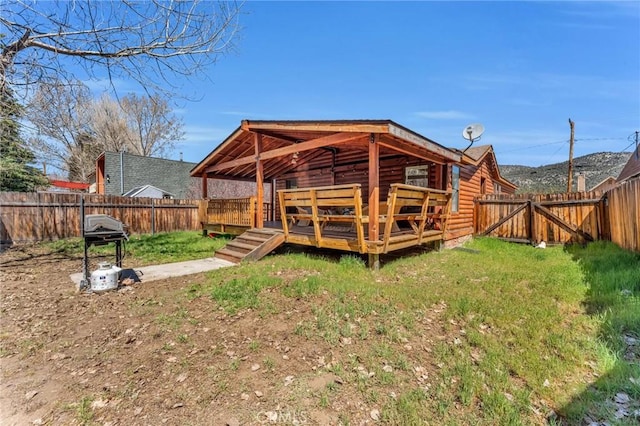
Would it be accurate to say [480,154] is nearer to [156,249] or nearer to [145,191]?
[156,249]

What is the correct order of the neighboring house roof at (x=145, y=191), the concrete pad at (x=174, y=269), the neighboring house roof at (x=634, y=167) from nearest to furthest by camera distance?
the concrete pad at (x=174, y=269) < the neighboring house roof at (x=634, y=167) < the neighboring house roof at (x=145, y=191)

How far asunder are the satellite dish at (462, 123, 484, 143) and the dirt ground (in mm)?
7943

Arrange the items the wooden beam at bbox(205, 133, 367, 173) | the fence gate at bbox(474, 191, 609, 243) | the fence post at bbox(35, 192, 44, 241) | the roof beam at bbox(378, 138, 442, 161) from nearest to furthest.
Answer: the wooden beam at bbox(205, 133, 367, 173) → the roof beam at bbox(378, 138, 442, 161) → the fence gate at bbox(474, 191, 609, 243) → the fence post at bbox(35, 192, 44, 241)

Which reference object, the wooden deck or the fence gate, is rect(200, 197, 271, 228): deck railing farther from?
the fence gate

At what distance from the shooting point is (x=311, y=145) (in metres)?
7.01

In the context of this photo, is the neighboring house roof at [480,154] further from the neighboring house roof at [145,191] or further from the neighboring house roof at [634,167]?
the neighboring house roof at [145,191]

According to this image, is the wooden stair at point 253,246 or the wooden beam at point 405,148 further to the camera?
the wooden stair at point 253,246

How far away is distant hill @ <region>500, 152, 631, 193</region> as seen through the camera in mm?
27797

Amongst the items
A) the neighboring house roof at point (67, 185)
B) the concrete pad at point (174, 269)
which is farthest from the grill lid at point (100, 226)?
the neighboring house roof at point (67, 185)

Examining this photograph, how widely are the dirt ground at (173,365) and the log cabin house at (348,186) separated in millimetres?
2371

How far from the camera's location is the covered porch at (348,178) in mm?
5809

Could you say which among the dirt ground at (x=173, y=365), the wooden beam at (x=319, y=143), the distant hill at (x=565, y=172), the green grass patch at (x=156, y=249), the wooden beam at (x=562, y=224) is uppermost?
the distant hill at (x=565, y=172)

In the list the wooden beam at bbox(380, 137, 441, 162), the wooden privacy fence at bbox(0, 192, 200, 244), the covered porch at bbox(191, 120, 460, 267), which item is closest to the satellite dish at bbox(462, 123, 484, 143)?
the covered porch at bbox(191, 120, 460, 267)

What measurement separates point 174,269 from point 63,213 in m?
7.80
